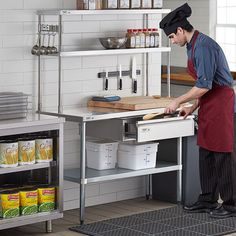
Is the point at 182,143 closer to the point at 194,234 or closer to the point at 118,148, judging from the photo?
the point at 118,148

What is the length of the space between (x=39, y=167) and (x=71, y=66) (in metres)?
1.06

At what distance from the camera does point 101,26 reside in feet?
21.5

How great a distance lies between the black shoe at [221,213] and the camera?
20.2 ft

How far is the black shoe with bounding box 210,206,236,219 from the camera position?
20.2 ft

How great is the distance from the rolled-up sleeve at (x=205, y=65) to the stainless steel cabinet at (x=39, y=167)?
3.41 ft

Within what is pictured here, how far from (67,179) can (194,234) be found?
3.39 feet

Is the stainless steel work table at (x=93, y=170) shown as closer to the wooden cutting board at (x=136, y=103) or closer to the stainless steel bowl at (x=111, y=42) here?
the wooden cutting board at (x=136, y=103)

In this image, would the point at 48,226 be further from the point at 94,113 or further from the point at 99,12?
the point at 99,12

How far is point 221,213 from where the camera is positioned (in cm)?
618

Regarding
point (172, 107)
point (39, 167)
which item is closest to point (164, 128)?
point (172, 107)

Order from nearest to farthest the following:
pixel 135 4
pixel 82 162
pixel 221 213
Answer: pixel 82 162 → pixel 221 213 → pixel 135 4

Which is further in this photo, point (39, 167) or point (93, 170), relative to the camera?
point (93, 170)

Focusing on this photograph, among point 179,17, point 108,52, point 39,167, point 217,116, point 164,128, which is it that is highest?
point 179,17

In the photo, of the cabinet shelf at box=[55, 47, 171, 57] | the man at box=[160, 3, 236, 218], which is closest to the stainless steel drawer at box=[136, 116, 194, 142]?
the man at box=[160, 3, 236, 218]
